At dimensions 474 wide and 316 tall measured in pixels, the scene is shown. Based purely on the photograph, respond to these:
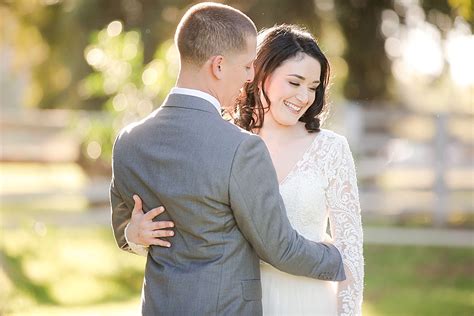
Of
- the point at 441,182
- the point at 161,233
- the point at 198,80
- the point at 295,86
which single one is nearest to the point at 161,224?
the point at 161,233

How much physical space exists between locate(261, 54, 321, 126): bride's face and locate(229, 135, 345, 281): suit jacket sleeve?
622 mm

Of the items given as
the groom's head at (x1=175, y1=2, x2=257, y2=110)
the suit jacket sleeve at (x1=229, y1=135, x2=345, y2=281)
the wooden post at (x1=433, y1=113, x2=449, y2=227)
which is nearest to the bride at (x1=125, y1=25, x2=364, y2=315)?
the suit jacket sleeve at (x1=229, y1=135, x2=345, y2=281)

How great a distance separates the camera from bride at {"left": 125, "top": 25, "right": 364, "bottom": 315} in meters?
3.33

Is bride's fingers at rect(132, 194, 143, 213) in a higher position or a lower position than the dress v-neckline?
lower

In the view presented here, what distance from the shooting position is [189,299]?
9.39 ft

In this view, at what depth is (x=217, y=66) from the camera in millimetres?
2840

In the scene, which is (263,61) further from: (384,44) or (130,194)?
(384,44)

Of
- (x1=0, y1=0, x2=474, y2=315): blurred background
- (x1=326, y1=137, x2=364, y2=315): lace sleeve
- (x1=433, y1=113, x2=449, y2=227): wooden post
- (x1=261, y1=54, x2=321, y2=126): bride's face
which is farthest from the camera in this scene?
(x1=433, y1=113, x2=449, y2=227): wooden post

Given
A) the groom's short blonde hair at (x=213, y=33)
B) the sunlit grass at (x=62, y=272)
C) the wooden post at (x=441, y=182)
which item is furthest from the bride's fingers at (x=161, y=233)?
the wooden post at (x=441, y=182)

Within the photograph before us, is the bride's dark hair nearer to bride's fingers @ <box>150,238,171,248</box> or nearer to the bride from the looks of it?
the bride

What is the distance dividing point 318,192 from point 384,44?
9.86 m

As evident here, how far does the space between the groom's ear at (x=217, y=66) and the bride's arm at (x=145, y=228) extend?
0.41 metres

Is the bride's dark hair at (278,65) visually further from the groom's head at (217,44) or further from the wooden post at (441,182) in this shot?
the wooden post at (441,182)

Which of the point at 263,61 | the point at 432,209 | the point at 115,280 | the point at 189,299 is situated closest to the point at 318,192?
the point at 263,61
